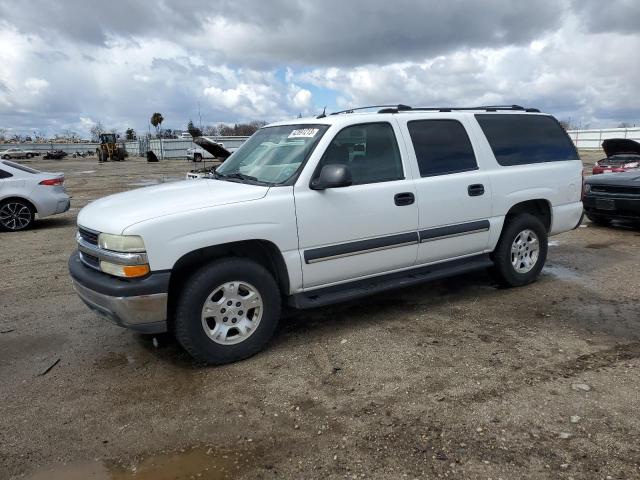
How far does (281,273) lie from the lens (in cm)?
406

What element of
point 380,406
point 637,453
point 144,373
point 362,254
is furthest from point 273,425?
point 637,453

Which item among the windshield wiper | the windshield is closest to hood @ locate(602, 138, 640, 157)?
the windshield

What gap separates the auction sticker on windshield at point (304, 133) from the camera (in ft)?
14.4

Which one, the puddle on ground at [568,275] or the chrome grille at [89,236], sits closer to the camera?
the chrome grille at [89,236]

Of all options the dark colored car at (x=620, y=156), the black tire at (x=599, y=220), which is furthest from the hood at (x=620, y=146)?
the black tire at (x=599, y=220)

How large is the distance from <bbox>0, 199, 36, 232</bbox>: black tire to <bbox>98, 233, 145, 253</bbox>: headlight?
7491 mm

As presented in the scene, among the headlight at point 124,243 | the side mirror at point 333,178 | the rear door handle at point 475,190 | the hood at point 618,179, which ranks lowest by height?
the hood at point 618,179

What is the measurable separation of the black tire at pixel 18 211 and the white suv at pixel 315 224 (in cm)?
659

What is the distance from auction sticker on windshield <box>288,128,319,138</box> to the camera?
14.4 ft

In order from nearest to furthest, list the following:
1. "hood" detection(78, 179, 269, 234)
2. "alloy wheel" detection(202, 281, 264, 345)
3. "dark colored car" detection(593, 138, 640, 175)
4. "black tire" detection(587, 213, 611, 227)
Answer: "hood" detection(78, 179, 269, 234), "alloy wheel" detection(202, 281, 264, 345), "black tire" detection(587, 213, 611, 227), "dark colored car" detection(593, 138, 640, 175)

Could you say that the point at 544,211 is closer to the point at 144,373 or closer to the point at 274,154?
the point at 274,154

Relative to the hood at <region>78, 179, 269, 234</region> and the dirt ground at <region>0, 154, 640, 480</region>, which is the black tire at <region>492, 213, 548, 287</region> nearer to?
the dirt ground at <region>0, 154, 640, 480</region>

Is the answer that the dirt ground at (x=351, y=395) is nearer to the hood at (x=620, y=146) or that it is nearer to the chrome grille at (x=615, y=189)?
the chrome grille at (x=615, y=189)

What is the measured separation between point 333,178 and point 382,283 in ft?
3.79
